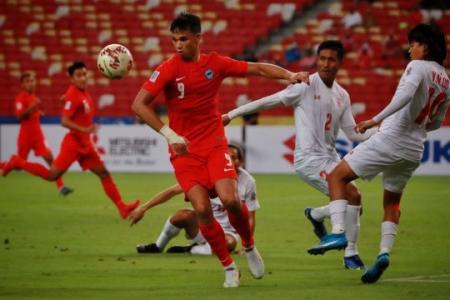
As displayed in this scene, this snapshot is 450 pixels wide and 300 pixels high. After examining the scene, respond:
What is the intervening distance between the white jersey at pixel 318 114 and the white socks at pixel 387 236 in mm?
1632

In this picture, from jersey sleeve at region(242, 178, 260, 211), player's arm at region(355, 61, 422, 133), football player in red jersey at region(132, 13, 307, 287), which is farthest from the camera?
jersey sleeve at region(242, 178, 260, 211)

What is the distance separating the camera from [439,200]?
1823 centimetres

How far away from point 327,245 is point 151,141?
16256 millimetres

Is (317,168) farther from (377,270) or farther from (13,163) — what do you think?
(13,163)

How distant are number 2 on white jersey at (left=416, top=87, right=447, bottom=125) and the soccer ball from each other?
282cm

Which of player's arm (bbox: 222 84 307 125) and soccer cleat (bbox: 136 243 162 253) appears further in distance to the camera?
soccer cleat (bbox: 136 243 162 253)

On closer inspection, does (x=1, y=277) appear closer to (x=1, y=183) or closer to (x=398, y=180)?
(x=398, y=180)

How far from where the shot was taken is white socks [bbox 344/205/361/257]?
10.3 m

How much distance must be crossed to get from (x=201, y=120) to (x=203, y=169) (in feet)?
1.35

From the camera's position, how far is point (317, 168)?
1101 centimetres

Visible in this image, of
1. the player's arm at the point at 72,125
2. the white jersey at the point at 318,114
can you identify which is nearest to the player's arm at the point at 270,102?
the white jersey at the point at 318,114

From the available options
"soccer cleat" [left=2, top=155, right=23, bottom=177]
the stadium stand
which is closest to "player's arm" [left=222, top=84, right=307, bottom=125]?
"soccer cleat" [left=2, top=155, right=23, bottom=177]

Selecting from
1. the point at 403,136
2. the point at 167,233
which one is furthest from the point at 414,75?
the point at 167,233

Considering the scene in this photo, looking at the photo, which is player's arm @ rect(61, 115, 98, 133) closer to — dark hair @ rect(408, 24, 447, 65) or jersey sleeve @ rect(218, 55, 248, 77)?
jersey sleeve @ rect(218, 55, 248, 77)
